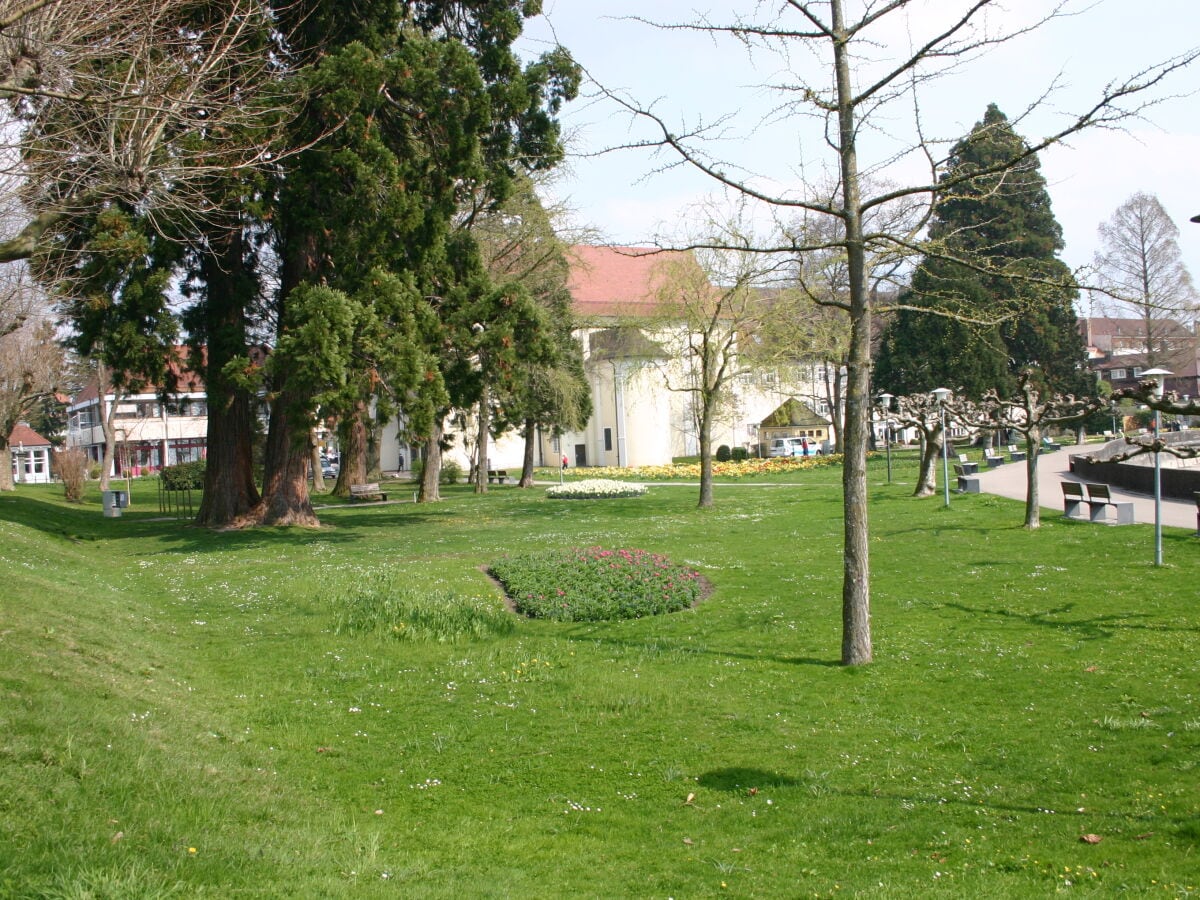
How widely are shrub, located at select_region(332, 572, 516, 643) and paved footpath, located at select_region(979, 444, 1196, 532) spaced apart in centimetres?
1351

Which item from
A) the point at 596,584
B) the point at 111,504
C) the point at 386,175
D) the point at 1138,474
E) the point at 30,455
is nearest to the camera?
the point at 596,584

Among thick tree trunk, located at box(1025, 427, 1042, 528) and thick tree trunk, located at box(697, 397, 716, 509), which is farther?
thick tree trunk, located at box(697, 397, 716, 509)

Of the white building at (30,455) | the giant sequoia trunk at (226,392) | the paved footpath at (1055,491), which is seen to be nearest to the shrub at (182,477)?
the giant sequoia trunk at (226,392)

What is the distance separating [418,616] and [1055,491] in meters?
21.7

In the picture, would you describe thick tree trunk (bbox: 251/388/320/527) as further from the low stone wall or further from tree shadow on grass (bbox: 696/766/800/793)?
tree shadow on grass (bbox: 696/766/800/793)

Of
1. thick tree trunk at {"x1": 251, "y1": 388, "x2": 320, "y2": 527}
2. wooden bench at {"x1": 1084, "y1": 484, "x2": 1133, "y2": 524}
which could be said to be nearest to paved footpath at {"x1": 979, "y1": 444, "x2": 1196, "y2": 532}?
wooden bench at {"x1": 1084, "y1": 484, "x2": 1133, "y2": 524}

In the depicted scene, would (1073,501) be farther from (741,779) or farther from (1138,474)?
(741,779)

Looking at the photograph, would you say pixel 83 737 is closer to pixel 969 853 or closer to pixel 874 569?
pixel 969 853

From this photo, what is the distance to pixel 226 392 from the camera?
24.5 meters

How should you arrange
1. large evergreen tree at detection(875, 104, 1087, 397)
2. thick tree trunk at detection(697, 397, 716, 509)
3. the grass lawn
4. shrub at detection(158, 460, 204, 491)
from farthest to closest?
1. large evergreen tree at detection(875, 104, 1087, 397)
2. shrub at detection(158, 460, 204, 491)
3. thick tree trunk at detection(697, 397, 716, 509)
4. the grass lawn

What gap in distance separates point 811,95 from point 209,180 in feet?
43.0

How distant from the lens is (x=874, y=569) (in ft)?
52.6

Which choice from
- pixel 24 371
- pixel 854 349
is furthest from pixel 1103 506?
pixel 24 371

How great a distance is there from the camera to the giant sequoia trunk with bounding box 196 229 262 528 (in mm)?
24141
